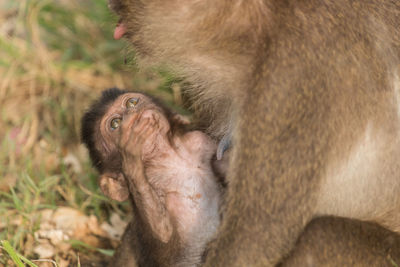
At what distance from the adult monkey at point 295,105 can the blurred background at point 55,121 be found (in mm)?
756

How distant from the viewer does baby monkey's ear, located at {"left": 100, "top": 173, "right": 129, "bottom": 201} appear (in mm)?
3205

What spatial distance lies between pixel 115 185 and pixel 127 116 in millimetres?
381

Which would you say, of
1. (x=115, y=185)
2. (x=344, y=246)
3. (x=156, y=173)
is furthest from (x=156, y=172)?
(x=344, y=246)

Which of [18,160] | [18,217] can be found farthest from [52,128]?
[18,217]

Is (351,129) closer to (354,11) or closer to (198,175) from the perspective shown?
(354,11)

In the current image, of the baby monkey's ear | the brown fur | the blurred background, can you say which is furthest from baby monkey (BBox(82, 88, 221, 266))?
the brown fur

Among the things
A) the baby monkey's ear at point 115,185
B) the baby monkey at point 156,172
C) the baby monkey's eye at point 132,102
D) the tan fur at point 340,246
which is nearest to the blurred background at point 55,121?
the baby monkey's eye at point 132,102

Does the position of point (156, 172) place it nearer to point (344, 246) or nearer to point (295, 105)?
point (295, 105)

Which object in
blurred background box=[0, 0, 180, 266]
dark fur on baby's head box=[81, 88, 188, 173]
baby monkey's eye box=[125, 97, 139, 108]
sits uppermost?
baby monkey's eye box=[125, 97, 139, 108]

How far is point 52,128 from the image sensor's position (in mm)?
4922

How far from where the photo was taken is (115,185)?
10.5 ft

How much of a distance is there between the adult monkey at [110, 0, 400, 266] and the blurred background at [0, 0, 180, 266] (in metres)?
0.76

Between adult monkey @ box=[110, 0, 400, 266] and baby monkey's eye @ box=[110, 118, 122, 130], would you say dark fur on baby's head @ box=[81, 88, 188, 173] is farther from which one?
adult monkey @ box=[110, 0, 400, 266]

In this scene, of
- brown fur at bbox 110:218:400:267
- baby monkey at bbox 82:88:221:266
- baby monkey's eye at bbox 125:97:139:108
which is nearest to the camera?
brown fur at bbox 110:218:400:267
